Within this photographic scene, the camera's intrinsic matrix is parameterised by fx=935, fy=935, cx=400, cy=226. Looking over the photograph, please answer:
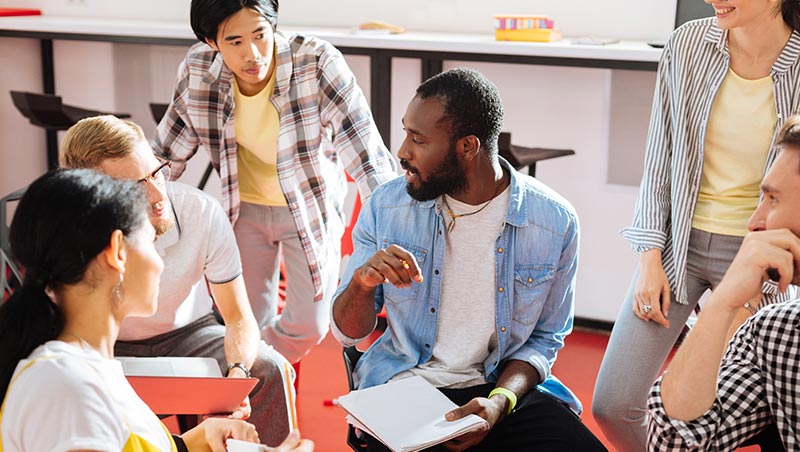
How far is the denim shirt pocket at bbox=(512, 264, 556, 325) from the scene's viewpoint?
2.15 m

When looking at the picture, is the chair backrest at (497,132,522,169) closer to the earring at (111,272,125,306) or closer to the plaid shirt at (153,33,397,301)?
the plaid shirt at (153,33,397,301)

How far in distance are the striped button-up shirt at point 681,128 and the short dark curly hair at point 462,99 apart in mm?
544

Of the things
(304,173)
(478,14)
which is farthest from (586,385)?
(478,14)

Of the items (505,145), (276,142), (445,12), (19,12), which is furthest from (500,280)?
(19,12)

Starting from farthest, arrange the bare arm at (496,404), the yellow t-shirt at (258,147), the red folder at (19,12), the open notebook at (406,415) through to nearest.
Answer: the red folder at (19,12), the yellow t-shirt at (258,147), the bare arm at (496,404), the open notebook at (406,415)

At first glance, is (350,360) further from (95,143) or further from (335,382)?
(335,382)

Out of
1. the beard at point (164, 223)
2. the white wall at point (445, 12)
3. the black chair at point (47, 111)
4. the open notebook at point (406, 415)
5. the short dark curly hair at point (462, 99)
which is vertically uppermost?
the white wall at point (445, 12)

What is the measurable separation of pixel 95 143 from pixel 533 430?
1191 millimetres

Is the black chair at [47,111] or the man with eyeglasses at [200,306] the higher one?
the black chair at [47,111]

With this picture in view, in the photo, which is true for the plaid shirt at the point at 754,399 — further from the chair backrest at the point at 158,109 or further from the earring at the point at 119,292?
the chair backrest at the point at 158,109

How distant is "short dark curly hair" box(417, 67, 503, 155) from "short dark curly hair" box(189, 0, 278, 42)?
0.79 meters

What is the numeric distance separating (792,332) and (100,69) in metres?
3.88

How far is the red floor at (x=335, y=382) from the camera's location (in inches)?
125

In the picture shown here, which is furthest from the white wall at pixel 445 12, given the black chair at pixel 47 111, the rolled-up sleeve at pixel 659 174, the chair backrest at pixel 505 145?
the rolled-up sleeve at pixel 659 174
